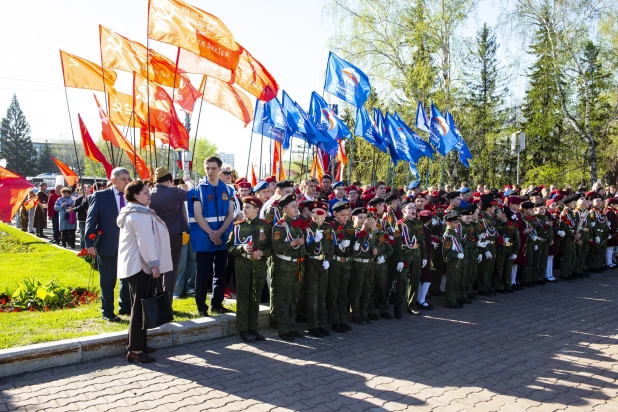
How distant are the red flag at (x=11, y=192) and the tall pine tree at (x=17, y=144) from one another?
77.9 metres

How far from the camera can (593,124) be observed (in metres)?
28.6

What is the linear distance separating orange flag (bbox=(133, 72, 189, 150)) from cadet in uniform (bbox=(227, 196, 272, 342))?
5.97 m

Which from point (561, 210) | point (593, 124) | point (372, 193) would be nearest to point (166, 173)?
point (372, 193)

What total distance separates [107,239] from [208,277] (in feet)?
4.70

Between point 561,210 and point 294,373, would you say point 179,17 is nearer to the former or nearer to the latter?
point 294,373

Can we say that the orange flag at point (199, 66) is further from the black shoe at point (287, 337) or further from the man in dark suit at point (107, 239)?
the black shoe at point (287, 337)

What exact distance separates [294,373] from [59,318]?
10.9ft

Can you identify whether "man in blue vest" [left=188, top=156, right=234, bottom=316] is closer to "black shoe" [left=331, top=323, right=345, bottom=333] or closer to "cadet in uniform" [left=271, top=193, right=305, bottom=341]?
"cadet in uniform" [left=271, top=193, right=305, bottom=341]

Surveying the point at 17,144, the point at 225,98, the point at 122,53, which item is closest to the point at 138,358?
the point at 122,53

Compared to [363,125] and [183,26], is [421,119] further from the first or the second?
[183,26]

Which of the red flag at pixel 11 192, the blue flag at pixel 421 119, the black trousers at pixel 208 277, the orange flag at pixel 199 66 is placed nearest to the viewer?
the black trousers at pixel 208 277

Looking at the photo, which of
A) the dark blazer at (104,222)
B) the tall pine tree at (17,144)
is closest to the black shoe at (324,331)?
the dark blazer at (104,222)

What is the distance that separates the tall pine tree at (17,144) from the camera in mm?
76688

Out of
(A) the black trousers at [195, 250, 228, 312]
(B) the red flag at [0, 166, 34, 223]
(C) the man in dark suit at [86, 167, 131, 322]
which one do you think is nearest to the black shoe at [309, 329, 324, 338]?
(A) the black trousers at [195, 250, 228, 312]
